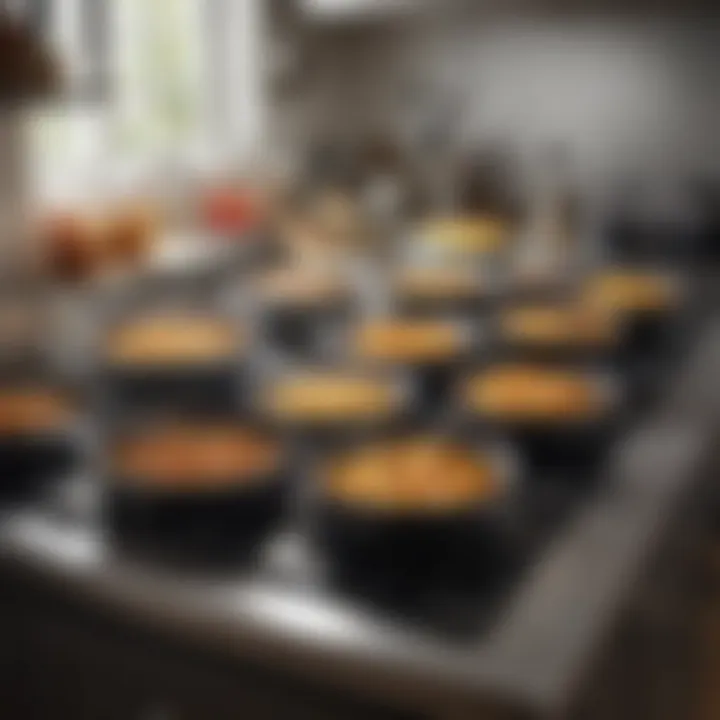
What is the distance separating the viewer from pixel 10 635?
77 centimetres

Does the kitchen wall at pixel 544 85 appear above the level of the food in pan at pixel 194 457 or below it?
above

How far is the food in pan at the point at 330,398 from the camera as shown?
3.04 ft

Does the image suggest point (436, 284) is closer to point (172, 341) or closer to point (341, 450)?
point (172, 341)

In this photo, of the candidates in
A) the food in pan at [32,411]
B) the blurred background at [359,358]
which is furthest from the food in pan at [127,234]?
the food in pan at [32,411]

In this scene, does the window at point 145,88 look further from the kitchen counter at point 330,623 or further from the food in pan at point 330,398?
the kitchen counter at point 330,623

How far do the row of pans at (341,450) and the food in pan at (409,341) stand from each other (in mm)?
11

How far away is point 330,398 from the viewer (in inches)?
39.1

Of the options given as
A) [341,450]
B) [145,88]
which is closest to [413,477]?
[341,450]

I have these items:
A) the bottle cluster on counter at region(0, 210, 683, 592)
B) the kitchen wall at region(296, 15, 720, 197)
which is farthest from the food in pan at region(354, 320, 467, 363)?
the kitchen wall at region(296, 15, 720, 197)

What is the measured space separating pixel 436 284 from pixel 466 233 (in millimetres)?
277

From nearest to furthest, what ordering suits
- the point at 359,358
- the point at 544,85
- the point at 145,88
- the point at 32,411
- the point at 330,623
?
→ the point at 330,623 → the point at 32,411 → the point at 359,358 → the point at 145,88 → the point at 544,85

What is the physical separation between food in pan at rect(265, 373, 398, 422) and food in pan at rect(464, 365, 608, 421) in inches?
2.9

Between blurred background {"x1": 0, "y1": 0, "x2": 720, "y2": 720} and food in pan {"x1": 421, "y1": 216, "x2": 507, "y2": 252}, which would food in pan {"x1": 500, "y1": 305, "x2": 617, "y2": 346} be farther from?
food in pan {"x1": 421, "y1": 216, "x2": 507, "y2": 252}

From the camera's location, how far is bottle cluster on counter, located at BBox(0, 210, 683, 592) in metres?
0.74
